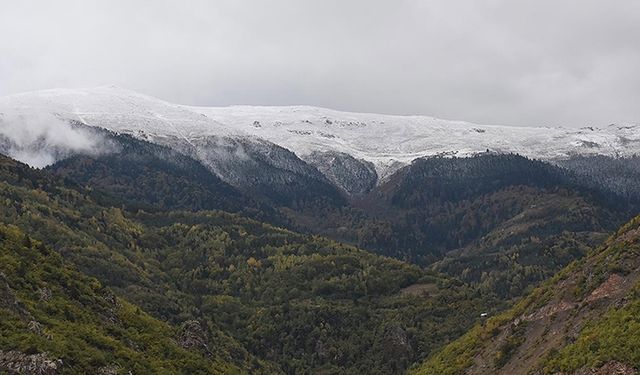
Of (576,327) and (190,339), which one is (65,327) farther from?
(576,327)

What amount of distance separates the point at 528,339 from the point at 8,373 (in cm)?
6697

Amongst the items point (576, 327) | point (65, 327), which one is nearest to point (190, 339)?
point (65, 327)

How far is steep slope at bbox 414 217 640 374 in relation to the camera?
77125 mm

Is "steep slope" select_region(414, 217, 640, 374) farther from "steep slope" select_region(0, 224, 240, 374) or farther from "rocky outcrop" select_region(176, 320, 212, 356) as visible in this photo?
"rocky outcrop" select_region(176, 320, 212, 356)

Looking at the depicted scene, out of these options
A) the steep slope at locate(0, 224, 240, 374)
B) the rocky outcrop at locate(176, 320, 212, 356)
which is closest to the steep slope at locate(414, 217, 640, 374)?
the steep slope at locate(0, 224, 240, 374)

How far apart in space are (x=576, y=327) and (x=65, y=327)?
60.6 meters

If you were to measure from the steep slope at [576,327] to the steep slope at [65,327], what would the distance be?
42.0m

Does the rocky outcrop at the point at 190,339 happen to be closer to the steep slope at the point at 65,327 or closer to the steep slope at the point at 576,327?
the steep slope at the point at 65,327

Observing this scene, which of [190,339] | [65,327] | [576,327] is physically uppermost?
[576,327]

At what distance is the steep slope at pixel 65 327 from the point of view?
7344 cm

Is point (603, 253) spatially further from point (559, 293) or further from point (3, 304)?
point (3, 304)

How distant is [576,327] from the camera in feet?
303

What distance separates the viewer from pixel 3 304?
269 feet

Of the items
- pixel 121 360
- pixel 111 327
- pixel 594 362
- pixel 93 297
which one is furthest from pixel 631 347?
pixel 93 297
